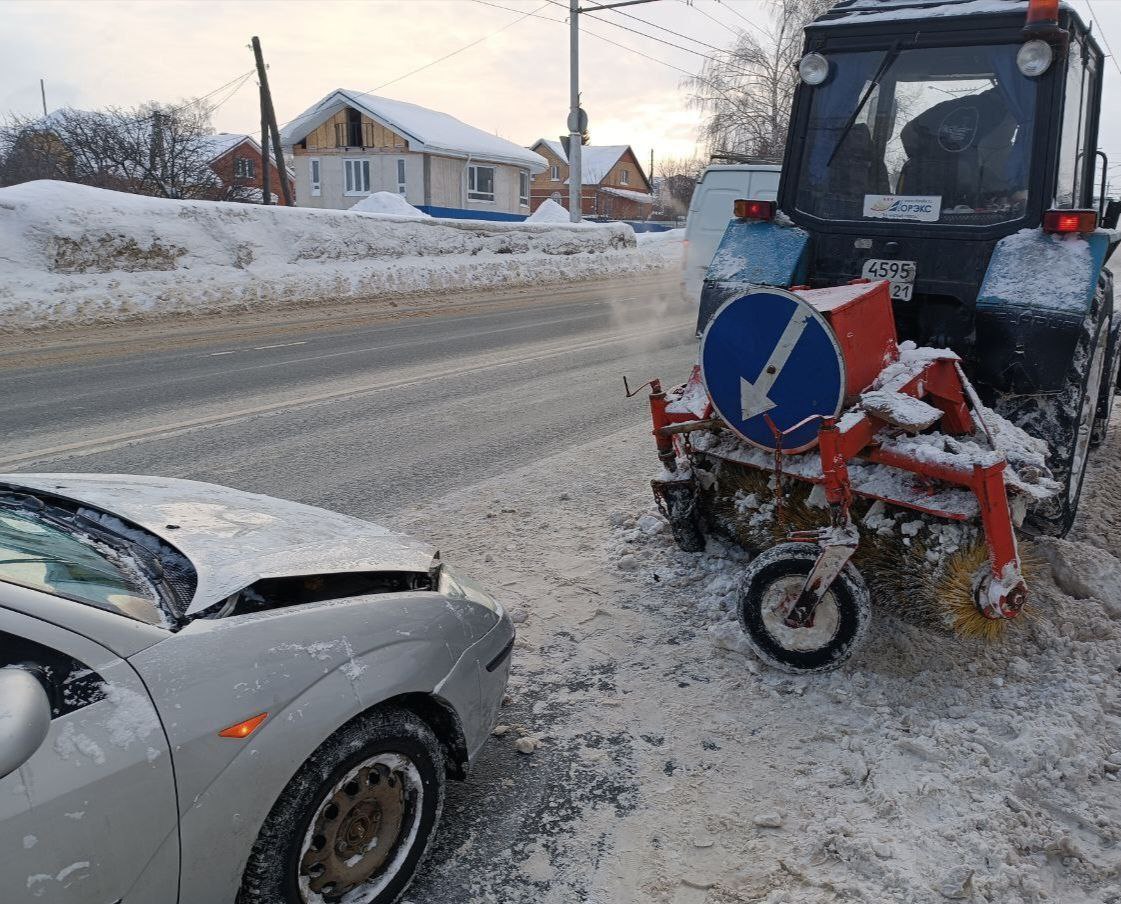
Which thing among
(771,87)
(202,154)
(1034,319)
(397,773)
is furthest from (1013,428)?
(771,87)

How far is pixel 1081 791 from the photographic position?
9.77 ft

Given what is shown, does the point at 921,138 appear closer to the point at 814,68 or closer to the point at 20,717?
the point at 814,68

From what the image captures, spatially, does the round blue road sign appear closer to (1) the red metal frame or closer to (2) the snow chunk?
(1) the red metal frame

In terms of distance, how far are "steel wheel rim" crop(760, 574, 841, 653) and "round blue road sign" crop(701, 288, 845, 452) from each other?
0.58m

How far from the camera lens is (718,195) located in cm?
1358

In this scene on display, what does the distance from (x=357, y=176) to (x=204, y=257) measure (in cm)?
3154

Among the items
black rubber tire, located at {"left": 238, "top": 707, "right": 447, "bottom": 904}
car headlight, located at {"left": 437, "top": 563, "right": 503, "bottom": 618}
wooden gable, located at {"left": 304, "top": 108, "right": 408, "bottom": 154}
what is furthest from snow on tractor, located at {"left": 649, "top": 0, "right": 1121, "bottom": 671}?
wooden gable, located at {"left": 304, "top": 108, "right": 408, "bottom": 154}

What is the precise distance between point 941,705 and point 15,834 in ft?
10.3

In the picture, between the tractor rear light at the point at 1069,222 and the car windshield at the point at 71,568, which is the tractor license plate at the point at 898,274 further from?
the car windshield at the point at 71,568

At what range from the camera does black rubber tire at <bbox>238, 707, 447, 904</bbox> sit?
2.11 m

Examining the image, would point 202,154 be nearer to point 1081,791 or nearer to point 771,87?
point 771,87

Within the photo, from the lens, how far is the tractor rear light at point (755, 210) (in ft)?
16.7

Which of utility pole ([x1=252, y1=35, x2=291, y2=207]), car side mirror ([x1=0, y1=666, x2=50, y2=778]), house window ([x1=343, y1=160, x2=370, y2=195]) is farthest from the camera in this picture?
house window ([x1=343, y1=160, x2=370, y2=195])

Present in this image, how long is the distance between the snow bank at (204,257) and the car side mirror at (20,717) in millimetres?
12105
